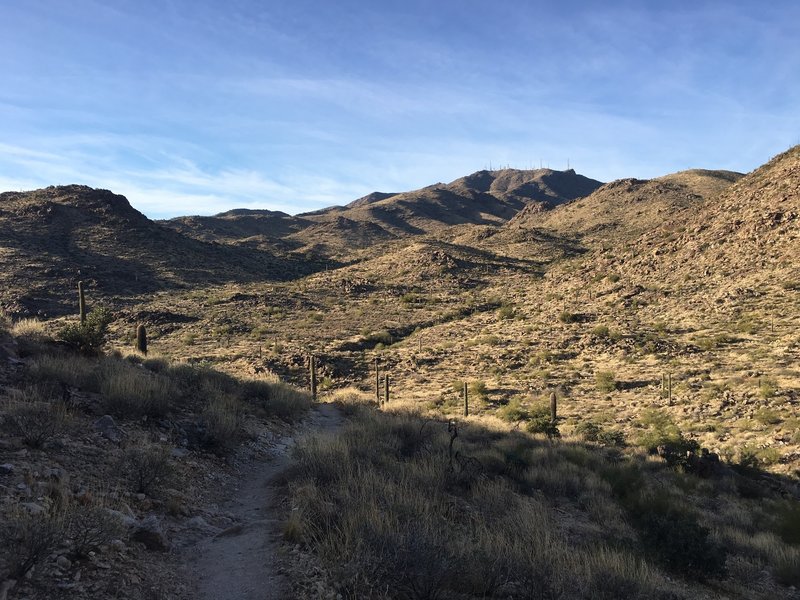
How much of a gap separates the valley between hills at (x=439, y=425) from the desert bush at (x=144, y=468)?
0.04m

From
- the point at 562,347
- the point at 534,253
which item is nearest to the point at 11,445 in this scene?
the point at 562,347

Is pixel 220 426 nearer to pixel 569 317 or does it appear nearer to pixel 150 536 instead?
pixel 150 536

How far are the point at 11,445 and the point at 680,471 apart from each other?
16.0 m

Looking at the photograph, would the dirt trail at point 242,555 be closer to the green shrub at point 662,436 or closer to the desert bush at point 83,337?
the desert bush at point 83,337

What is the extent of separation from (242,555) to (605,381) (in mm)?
24348

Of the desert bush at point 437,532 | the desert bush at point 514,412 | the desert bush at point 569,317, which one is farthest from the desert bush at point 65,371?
the desert bush at point 569,317

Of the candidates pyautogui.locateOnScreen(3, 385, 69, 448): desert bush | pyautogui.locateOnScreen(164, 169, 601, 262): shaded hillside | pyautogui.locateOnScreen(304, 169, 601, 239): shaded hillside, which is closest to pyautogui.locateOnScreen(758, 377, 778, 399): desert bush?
pyautogui.locateOnScreen(3, 385, 69, 448): desert bush

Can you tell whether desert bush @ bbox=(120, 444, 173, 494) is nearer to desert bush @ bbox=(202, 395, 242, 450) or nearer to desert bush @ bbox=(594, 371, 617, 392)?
desert bush @ bbox=(202, 395, 242, 450)

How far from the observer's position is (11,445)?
7047mm

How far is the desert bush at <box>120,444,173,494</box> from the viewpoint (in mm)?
7355

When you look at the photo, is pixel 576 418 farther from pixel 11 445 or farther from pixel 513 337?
pixel 11 445

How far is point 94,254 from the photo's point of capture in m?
63.2

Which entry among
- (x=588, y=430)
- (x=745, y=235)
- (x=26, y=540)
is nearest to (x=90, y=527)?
(x=26, y=540)

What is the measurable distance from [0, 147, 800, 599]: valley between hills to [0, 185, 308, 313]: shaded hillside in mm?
631
